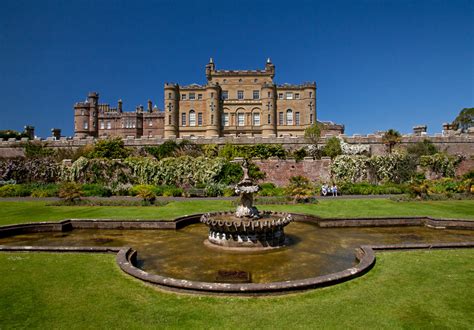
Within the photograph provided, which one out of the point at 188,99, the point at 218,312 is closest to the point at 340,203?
the point at 218,312

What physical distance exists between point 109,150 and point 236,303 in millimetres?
37861

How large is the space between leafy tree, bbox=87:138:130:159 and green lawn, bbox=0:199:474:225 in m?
16.8

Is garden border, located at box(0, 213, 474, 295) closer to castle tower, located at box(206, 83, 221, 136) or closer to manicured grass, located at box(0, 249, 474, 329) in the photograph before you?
manicured grass, located at box(0, 249, 474, 329)

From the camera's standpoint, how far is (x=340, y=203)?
934 inches

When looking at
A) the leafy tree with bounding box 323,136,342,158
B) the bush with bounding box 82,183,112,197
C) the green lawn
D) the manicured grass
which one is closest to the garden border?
the manicured grass

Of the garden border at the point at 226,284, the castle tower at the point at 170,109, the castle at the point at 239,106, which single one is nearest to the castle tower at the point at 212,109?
the castle at the point at 239,106

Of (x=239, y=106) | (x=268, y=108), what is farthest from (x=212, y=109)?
(x=268, y=108)

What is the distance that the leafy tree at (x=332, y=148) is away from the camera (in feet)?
135

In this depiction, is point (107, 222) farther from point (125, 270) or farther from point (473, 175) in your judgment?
point (473, 175)

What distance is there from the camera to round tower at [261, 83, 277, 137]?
57312mm

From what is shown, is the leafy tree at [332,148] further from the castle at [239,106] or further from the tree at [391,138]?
the castle at [239,106]

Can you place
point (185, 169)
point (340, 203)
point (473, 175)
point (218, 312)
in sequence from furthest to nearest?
point (185, 169) → point (473, 175) → point (340, 203) → point (218, 312)

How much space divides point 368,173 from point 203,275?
30329 millimetres

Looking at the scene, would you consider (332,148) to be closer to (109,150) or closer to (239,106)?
(239,106)
